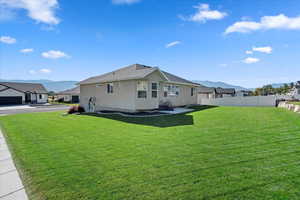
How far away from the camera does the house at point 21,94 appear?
3106 centimetres

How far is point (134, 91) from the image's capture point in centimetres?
1280

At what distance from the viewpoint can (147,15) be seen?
13648mm

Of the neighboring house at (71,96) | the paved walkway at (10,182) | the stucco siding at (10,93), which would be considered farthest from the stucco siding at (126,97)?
the stucco siding at (10,93)

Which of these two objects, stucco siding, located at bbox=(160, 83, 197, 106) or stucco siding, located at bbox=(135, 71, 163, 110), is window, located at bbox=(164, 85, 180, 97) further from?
stucco siding, located at bbox=(135, 71, 163, 110)

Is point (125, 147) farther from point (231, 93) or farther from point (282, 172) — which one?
point (231, 93)

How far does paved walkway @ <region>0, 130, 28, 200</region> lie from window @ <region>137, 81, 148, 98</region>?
31.0 ft

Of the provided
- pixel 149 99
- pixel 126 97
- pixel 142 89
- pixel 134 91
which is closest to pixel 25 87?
pixel 126 97

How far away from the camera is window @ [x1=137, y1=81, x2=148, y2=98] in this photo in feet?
42.8

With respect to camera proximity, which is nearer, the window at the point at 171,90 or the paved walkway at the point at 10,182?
the paved walkway at the point at 10,182

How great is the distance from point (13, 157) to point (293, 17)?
15.9 meters

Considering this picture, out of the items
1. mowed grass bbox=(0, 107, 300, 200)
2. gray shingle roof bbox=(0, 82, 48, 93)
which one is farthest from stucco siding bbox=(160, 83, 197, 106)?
gray shingle roof bbox=(0, 82, 48, 93)

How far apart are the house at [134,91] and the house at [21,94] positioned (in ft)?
75.1

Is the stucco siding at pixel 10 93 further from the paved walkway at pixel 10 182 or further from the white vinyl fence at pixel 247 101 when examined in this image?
the paved walkway at pixel 10 182

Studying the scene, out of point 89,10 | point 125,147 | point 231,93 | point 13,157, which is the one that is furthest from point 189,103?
point 231,93
